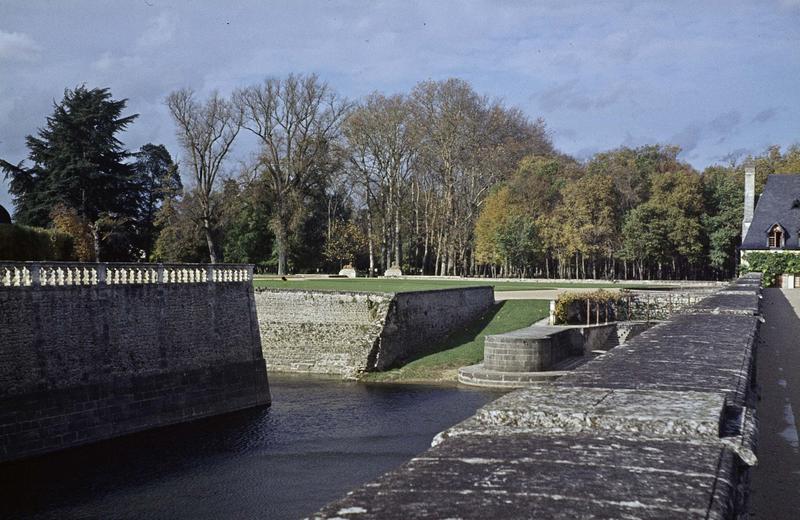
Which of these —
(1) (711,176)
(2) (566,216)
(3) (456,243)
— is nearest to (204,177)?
(3) (456,243)

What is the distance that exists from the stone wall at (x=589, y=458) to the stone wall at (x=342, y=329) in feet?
98.6

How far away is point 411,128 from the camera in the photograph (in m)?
60.0

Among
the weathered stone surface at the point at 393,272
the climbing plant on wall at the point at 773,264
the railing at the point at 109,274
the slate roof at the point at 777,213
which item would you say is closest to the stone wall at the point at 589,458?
the railing at the point at 109,274

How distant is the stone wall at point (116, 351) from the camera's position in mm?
19297

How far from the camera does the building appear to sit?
50.0 metres

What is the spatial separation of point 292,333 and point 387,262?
1087 inches

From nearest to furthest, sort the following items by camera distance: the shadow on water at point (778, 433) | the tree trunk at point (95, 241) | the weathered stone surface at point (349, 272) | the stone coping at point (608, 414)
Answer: the stone coping at point (608, 414) → the shadow on water at point (778, 433) → the tree trunk at point (95, 241) → the weathered stone surface at point (349, 272)

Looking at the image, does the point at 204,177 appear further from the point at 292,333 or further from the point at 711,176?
the point at 711,176

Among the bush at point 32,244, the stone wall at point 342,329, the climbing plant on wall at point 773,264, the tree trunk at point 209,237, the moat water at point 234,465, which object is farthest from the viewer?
the tree trunk at point 209,237

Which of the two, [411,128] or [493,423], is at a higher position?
[411,128]

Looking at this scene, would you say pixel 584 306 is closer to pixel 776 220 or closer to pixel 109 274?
pixel 776 220

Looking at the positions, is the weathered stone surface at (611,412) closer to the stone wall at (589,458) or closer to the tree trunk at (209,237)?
the stone wall at (589,458)

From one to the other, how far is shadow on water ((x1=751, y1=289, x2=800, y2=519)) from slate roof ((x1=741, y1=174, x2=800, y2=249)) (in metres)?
35.7

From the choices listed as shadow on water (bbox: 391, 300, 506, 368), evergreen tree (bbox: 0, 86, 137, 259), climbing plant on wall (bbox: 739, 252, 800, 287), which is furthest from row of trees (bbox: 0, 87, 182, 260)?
climbing plant on wall (bbox: 739, 252, 800, 287)
